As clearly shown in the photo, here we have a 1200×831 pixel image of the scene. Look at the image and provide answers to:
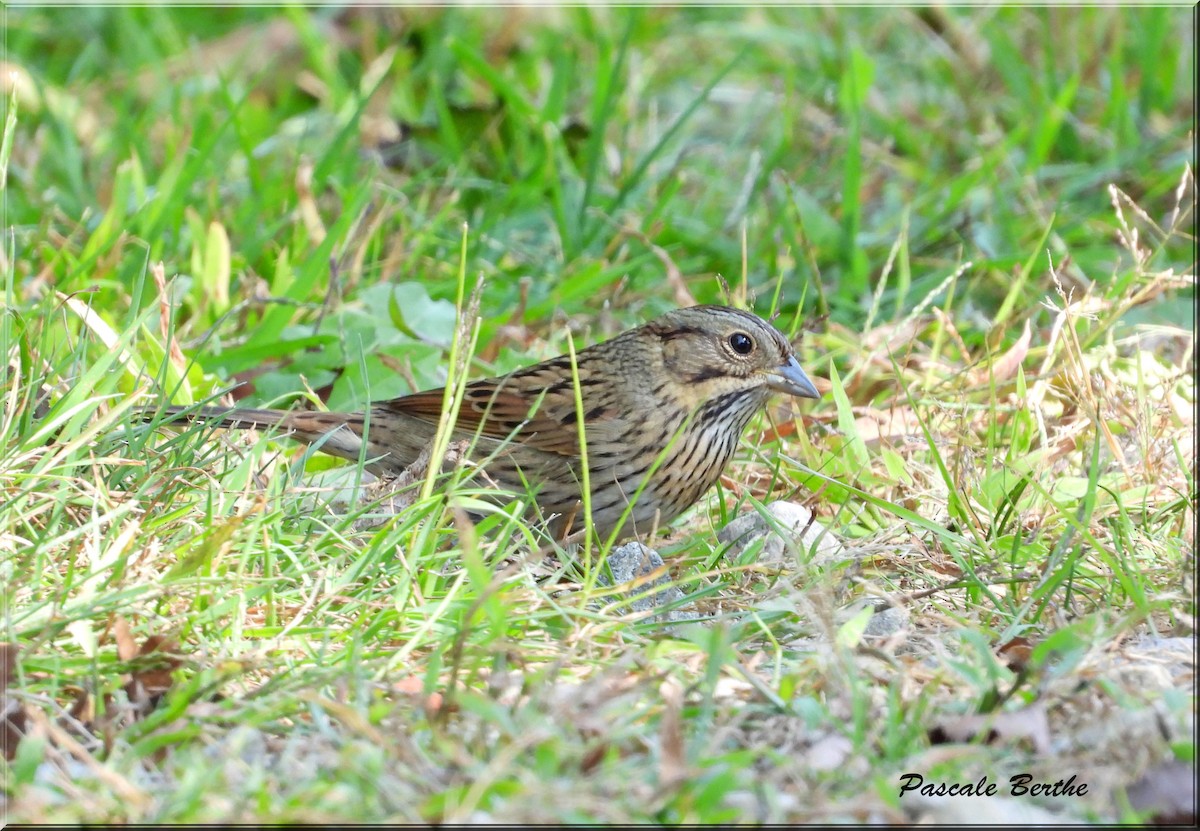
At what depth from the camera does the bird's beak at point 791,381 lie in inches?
163

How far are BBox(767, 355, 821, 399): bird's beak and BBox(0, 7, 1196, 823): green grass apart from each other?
0.14m

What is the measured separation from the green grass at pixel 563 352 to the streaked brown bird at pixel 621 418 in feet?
0.44

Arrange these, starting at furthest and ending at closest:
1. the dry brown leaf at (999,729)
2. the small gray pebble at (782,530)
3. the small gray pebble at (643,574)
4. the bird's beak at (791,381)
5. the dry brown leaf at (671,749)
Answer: the bird's beak at (791,381) → the small gray pebble at (782,530) → the small gray pebble at (643,574) → the dry brown leaf at (999,729) → the dry brown leaf at (671,749)

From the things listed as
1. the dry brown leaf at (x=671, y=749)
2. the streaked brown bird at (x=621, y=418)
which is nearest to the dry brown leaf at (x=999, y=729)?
the dry brown leaf at (x=671, y=749)

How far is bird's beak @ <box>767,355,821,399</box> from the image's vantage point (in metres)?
4.13

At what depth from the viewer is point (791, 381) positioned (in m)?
4.14

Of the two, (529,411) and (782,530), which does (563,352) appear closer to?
(529,411)

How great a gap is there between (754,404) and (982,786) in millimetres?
1890

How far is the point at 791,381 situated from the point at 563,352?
1074mm

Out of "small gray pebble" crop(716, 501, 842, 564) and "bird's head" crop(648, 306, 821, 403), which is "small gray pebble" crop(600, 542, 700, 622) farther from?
"bird's head" crop(648, 306, 821, 403)

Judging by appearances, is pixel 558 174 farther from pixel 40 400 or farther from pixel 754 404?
pixel 40 400

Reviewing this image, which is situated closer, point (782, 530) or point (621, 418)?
point (782, 530)

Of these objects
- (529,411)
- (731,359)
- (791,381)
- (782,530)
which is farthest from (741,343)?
(782,530)

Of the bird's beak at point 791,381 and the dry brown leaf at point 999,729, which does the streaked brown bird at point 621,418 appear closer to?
the bird's beak at point 791,381
